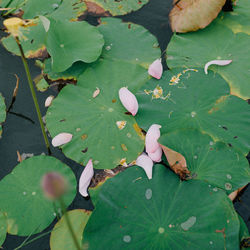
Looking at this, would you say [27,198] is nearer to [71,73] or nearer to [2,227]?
[2,227]

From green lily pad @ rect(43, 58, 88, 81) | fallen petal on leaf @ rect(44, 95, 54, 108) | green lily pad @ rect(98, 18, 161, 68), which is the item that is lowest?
fallen petal on leaf @ rect(44, 95, 54, 108)

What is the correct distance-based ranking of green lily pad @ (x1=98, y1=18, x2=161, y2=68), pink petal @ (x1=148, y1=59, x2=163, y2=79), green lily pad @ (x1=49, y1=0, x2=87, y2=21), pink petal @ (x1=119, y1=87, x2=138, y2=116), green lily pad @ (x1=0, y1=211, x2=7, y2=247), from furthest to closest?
green lily pad @ (x1=49, y1=0, x2=87, y2=21) → green lily pad @ (x1=98, y1=18, x2=161, y2=68) → pink petal @ (x1=148, y1=59, x2=163, y2=79) → pink petal @ (x1=119, y1=87, x2=138, y2=116) → green lily pad @ (x1=0, y1=211, x2=7, y2=247)

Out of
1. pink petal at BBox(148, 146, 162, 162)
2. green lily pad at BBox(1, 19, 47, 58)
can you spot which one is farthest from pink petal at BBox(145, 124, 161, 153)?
green lily pad at BBox(1, 19, 47, 58)

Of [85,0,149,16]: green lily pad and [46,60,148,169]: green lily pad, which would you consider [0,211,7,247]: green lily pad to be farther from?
[85,0,149,16]: green lily pad

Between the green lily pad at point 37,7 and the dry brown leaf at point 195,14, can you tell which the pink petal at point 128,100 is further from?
the green lily pad at point 37,7

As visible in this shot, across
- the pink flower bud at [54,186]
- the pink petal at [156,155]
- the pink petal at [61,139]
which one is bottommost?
the pink petal at [156,155]

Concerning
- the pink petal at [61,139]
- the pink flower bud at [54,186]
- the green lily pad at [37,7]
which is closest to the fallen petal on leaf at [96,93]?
the pink petal at [61,139]
